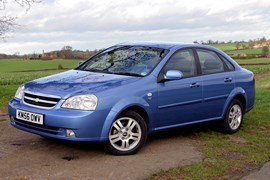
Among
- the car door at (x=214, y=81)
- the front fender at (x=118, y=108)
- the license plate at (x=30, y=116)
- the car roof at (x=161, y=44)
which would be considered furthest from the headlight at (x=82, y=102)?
the car door at (x=214, y=81)

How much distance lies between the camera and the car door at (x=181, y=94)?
6.62 meters

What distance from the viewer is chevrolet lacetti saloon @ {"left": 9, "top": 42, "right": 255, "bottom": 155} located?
574 centimetres

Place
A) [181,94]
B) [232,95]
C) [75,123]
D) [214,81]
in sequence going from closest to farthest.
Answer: [75,123]
[181,94]
[214,81]
[232,95]

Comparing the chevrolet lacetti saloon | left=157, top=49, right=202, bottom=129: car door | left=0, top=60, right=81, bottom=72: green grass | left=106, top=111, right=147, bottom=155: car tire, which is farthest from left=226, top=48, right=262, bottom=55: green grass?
left=106, top=111, right=147, bottom=155: car tire

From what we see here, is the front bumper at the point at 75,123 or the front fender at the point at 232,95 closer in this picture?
the front bumper at the point at 75,123

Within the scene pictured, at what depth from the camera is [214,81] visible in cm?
756

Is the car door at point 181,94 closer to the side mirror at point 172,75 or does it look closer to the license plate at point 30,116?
the side mirror at point 172,75

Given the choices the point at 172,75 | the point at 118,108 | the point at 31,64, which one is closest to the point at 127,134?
the point at 118,108

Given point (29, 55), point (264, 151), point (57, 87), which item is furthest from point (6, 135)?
point (29, 55)

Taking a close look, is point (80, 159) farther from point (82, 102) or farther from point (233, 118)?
point (233, 118)

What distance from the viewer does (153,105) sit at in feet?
21.1

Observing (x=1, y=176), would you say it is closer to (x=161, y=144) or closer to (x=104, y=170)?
(x=104, y=170)

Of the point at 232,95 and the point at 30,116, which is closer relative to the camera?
the point at 30,116

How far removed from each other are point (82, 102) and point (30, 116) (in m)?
0.81
